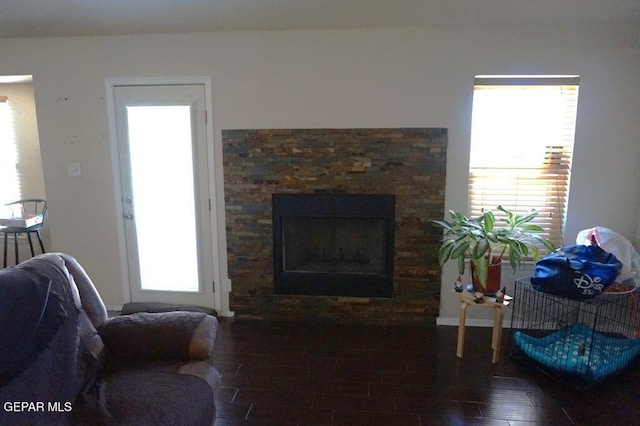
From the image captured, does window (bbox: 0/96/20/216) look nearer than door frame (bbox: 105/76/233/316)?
No

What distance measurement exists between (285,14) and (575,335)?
2.88 meters

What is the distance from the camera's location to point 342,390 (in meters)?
2.28

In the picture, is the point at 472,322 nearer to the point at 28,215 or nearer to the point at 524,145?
the point at 524,145

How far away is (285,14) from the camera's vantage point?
258 cm

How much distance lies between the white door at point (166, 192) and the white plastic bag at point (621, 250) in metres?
2.83

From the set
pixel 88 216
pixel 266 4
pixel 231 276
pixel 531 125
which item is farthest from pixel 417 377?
pixel 88 216

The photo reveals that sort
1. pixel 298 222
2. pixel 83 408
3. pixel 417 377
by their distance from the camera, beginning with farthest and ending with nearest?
pixel 298 222 < pixel 417 377 < pixel 83 408

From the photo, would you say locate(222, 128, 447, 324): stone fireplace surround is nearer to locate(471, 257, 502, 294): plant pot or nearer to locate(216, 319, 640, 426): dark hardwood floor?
locate(216, 319, 640, 426): dark hardwood floor

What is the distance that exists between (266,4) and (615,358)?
3.06 metres

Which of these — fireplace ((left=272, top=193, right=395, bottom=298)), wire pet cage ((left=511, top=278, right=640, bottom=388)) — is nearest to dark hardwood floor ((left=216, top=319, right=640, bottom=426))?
wire pet cage ((left=511, top=278, right=640, bottom=388))

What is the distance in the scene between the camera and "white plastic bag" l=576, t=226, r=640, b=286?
2.49 m

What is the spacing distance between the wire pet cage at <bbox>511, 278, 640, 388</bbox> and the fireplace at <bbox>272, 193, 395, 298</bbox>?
3.32 feet

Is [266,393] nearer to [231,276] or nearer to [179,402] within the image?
[179,402]

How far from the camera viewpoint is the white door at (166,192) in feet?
10.0
